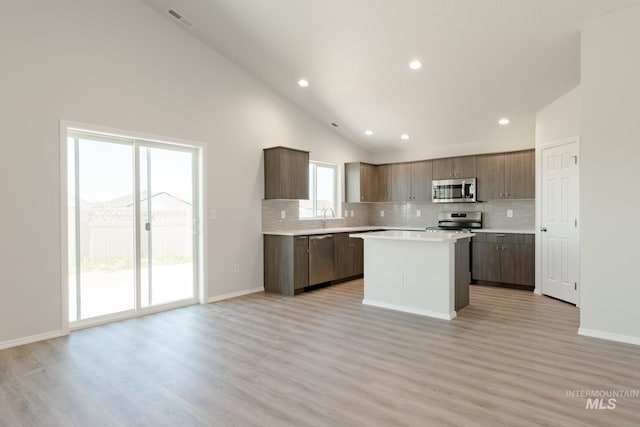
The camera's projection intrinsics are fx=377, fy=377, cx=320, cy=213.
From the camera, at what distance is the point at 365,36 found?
14.4 feet

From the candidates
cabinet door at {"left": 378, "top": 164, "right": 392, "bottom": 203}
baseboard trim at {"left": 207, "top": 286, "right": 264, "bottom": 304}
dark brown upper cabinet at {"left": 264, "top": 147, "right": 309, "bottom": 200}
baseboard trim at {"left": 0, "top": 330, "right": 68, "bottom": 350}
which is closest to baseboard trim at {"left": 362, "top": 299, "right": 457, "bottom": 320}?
baseboard trim at {"left": 207, "top": 286, "right": 264, "bottom": 304}

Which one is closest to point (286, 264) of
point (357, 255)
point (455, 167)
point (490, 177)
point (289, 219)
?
point (289, 219)

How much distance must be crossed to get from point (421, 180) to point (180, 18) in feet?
15.8

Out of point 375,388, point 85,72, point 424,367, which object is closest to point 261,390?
point 375,388

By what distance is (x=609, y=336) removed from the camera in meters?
3.60

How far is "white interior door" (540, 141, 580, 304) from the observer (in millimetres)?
4922

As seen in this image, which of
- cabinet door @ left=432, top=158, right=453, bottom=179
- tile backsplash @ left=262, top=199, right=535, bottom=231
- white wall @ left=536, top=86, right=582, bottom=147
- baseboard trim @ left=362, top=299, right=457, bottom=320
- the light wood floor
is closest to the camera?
the light wood floor

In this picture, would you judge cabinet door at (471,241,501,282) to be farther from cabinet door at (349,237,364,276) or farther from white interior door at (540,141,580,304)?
cabinet door at (349,237,364,276)

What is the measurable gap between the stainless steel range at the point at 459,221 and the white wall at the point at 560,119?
168 cm

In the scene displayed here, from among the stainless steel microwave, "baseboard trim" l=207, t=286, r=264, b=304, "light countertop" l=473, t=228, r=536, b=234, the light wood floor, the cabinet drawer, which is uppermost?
the stainless steel microwave

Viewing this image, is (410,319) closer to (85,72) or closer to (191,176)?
(191,176)

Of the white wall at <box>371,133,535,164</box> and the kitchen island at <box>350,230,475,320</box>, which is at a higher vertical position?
the white wall at <box>371,133,535,164</box>

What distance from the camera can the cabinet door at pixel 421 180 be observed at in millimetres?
7160

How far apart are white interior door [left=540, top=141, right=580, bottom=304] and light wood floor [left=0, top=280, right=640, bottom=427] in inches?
36.0
